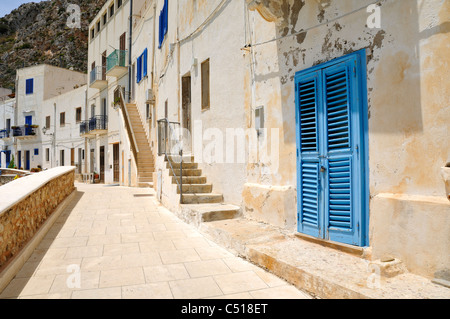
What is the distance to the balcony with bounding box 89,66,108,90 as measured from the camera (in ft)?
73.9

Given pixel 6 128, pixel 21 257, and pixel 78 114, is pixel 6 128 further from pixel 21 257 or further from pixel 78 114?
pixel 21 257

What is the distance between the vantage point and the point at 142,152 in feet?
50.5

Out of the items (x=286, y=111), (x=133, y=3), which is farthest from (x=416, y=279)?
(x=133, y=3)

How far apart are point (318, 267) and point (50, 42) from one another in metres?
47.6

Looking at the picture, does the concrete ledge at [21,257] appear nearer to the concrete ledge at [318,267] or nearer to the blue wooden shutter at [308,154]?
the concrete ledge at [318,267]

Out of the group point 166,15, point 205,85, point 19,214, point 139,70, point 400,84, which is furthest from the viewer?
point 139,70

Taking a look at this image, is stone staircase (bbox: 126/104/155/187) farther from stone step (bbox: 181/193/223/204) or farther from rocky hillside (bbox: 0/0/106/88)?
rocky hillside (bbox: 0/0/106/88)

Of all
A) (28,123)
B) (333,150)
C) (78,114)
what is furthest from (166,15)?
(28,123)

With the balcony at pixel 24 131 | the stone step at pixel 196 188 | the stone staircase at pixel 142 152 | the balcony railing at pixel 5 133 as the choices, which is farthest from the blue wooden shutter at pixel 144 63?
→ the balcony railing at pixel 5 133

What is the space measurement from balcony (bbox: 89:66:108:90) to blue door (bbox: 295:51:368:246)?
21.3 m

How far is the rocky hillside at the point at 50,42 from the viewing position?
38469 mm

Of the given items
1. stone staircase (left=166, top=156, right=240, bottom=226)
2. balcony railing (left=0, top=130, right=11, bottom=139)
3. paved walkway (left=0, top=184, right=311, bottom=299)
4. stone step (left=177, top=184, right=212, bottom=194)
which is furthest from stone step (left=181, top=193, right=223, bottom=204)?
balcony railing (left=0, top=130, right=11, bottom=139)

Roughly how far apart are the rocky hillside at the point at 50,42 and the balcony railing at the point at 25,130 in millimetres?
10219

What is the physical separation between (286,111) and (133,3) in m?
18.6
